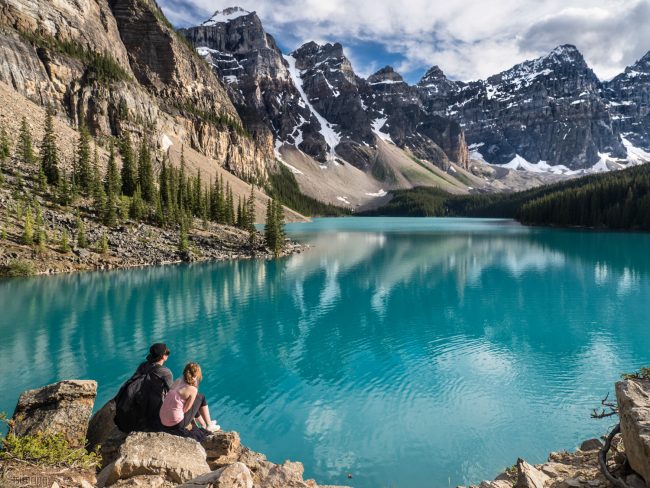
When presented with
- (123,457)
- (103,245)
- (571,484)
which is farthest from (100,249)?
(571,484)

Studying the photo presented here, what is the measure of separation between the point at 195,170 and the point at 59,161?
2662 inches

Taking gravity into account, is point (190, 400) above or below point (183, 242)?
below

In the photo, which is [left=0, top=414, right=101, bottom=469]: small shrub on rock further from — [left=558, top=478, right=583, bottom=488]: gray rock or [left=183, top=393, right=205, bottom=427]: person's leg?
[left=558, top=478, right=583, bottom=488]: gray rock

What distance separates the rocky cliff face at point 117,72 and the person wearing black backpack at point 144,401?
102 m

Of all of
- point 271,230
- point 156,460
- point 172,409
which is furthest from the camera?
point 271,230

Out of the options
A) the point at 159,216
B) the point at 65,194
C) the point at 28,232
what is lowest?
the point at 28,232

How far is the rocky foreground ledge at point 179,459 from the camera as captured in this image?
5.82 m

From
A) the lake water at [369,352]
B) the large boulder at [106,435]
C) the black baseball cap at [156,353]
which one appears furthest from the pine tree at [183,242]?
the black baseball cap at [156,353]

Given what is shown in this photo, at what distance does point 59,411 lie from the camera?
331 inches

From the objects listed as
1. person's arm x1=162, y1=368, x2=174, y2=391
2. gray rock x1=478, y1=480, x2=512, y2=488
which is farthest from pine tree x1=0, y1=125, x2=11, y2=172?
gray rock x1=478, y1=480, x2=512, y2=488

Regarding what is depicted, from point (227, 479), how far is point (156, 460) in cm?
180

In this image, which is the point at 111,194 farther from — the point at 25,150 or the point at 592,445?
Answer: the point at 592,445

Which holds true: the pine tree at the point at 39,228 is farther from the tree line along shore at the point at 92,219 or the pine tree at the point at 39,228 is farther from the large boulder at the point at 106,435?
the large boulder at the point at 106,435

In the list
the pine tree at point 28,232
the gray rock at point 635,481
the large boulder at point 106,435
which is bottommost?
the large boulder at point 106,435
